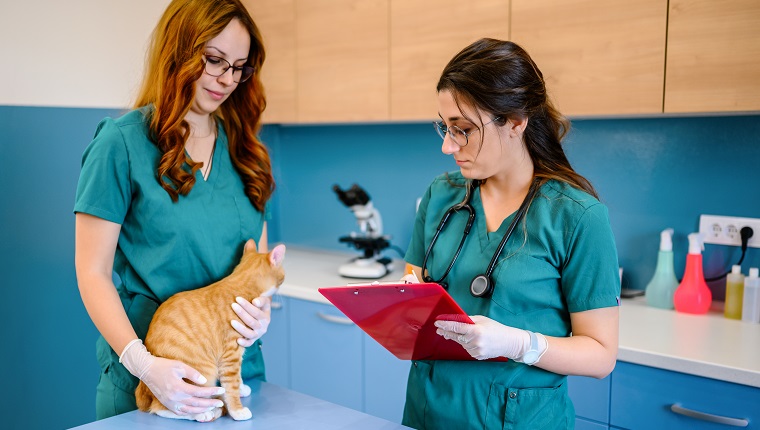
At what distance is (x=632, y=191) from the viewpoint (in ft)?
7.50

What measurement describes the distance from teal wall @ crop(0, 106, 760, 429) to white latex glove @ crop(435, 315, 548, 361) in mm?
1260

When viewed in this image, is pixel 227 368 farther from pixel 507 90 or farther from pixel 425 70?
pixel 425 70

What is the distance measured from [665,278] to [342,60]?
4.80 feet

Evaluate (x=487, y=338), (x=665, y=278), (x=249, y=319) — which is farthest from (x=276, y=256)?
(x=665, y=278)

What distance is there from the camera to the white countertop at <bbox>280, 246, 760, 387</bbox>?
63.6 inches

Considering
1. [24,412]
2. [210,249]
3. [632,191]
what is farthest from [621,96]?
[24,412]

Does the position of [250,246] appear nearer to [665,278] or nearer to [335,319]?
[335,319]

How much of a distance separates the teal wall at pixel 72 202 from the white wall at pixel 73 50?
0.10 metres

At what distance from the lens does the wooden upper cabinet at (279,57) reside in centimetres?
279

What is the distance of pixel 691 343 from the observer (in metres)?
1.77

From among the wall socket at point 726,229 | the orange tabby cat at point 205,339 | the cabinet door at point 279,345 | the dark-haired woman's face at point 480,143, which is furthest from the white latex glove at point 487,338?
the cabinet door at point 279,345

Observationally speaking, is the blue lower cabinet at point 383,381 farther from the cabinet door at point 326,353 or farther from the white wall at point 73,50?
the white wall at point 73,50

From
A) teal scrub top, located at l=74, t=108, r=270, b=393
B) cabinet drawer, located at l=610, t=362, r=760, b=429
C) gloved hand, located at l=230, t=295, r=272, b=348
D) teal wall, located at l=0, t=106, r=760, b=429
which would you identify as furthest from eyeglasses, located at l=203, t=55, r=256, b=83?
cabinet drawer, located at l=610, t=362, r=760, b=429

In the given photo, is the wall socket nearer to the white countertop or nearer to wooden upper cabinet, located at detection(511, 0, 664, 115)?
the white countertop
